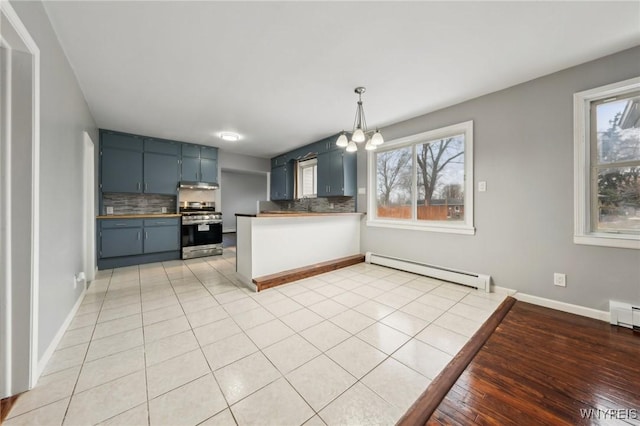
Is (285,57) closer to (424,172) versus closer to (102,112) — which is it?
(424,172)

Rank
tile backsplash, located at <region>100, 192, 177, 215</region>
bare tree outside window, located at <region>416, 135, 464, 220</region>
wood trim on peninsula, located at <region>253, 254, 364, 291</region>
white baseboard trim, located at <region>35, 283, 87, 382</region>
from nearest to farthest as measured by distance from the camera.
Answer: white baseboard trim, located at <region>35, 283, 87, 382</region>
wood trim on peninsula, located at <region>253, 254, 364, 291</region>
bare tree outside window, located at <region>416, 135, 464, 220</region>
tile backsplash, located at <region>100, 192, 177, 215</region>

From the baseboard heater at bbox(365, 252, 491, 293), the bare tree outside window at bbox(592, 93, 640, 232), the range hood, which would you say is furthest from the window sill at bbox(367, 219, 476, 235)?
the range hood

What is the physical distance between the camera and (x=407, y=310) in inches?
96.4

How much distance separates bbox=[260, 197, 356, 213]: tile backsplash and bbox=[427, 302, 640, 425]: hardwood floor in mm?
3132

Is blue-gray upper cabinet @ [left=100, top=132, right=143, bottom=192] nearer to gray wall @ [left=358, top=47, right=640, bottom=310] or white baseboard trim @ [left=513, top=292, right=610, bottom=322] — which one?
gray wall @ [left=358, top=47, right=640, bottom=310]

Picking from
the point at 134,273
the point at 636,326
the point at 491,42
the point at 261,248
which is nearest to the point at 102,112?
the point at 134,273

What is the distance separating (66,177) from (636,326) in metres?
5.24

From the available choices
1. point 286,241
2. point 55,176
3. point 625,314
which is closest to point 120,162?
point 55,176

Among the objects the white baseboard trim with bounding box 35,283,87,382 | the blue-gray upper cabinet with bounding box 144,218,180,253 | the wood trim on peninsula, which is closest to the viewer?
the white baseboard trim with bounding box 35,283,87,382

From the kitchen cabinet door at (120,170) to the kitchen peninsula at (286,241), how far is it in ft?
8.67

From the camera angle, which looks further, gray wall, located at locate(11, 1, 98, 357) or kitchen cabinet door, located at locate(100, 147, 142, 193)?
kitchen cabinet door, located at locate(100, 147, 142, 193)

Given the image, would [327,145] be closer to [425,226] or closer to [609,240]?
[425,226]

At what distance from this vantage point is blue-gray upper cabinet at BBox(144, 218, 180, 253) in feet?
14.6

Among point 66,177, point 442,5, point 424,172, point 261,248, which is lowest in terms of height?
point 261,248
